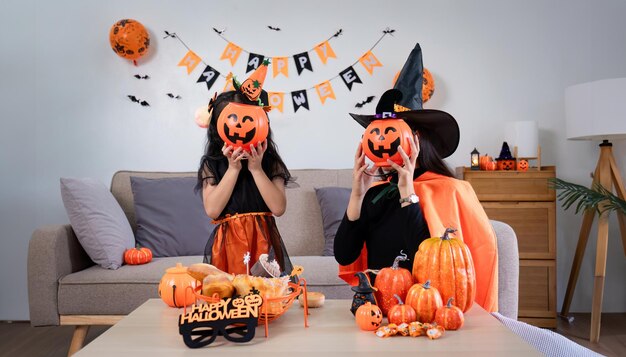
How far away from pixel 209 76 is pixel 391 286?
2853 mm

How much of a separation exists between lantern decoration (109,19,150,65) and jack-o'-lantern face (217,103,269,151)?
2218 mm

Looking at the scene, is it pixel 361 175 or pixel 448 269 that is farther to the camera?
pixel 361 175

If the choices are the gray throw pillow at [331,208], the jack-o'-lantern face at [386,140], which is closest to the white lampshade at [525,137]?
the gray throw pillow at [331,208]

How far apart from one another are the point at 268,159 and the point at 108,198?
150 cm

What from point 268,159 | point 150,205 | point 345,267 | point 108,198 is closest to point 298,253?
point 150,205

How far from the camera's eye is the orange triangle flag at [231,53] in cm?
386

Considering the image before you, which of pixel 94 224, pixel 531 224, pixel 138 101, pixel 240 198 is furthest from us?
pixel 138 101

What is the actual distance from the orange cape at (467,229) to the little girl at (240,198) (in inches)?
13.4

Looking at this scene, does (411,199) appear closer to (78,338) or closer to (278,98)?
(78,338)

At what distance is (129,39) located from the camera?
368 cm

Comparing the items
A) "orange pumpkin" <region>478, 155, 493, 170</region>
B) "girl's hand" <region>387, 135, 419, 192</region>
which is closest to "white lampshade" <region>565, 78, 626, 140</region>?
"orange pumpkin" <region>478, 155, 493, 170</region>

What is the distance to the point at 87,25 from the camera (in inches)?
151

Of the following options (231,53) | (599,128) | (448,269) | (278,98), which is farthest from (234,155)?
(599,128)

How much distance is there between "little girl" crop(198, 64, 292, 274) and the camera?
6.13ft
